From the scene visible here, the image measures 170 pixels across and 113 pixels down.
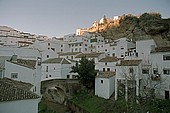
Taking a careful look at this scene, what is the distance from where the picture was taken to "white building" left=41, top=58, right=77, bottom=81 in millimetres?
18270

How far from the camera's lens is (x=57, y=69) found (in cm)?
1844

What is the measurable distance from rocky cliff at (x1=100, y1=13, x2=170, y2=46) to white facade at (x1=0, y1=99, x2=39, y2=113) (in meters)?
11.5

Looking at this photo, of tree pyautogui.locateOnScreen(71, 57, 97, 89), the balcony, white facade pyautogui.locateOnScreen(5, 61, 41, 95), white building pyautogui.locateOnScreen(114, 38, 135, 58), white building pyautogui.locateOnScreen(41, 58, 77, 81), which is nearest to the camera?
white facade pyautogui.locateOnScreen(5, 61, 41, 95)

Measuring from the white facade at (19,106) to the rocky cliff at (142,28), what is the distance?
1154 centimetres

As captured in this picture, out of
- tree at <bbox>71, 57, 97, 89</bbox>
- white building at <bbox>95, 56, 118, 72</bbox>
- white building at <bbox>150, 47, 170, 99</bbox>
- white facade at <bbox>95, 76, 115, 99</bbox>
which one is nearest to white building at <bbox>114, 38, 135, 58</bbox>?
white building at <bbox>95, 56, 118, 72</bbox>

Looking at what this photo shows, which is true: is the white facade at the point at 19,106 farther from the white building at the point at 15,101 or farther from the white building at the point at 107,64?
the white building at the point at 107,64

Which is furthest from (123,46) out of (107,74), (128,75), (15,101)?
(15,101)

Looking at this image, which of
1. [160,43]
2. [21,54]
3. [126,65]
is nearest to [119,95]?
[126,65]

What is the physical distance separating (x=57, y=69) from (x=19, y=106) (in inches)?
528

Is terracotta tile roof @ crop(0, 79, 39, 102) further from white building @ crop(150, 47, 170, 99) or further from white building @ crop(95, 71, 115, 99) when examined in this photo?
white building @ crop(150, 47, 170, 99)

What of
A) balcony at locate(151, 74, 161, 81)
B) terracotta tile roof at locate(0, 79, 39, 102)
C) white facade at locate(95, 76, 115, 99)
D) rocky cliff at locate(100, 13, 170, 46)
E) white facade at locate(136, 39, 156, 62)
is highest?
rocky cliff at locate(100, 13, 170, 46)

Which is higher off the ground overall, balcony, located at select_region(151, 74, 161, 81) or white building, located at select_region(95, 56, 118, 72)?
white building, located at select_region(95, 56, 118, 72)

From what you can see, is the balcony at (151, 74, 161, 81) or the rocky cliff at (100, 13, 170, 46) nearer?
the balcony at (151, 74, 161, 81)

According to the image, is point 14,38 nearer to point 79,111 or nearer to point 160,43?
point 79,111
